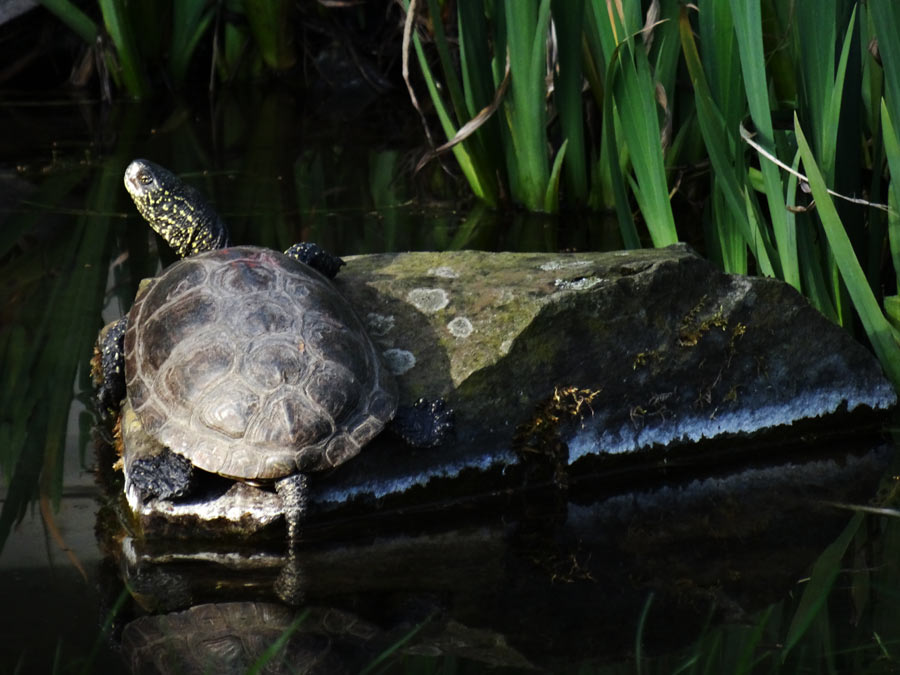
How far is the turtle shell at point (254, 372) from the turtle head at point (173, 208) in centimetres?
62

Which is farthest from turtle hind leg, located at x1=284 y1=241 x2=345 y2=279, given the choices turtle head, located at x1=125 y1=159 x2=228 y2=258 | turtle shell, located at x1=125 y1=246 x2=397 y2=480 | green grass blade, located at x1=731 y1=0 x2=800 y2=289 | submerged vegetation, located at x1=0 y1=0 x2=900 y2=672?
green grass blade, located at x1=731 y1=0 x2=800 y2=289

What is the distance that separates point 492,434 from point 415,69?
18.4 ft

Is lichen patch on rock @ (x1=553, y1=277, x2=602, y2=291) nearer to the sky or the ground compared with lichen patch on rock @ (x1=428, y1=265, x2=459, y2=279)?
nearer to the sky

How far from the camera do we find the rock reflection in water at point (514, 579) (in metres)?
2.33

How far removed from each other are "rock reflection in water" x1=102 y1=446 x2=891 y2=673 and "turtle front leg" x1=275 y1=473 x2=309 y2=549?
0.09m

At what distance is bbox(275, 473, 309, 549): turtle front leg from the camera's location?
2723 mm

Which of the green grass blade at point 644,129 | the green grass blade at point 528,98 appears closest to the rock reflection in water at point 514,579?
the green grass blade at point 644,129

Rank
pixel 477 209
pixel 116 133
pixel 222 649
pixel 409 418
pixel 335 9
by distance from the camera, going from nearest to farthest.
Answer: pixel 222 649
pixel 409 418
pixel 477 209
pixel 116 133
pixel 335 9

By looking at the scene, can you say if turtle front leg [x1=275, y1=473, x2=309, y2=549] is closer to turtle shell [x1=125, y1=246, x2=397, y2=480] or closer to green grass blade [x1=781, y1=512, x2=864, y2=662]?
turtle shell [x1=125, y1=246, x2=397, y2=480]

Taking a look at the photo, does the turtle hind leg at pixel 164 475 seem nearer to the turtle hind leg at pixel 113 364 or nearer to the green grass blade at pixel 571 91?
the turtle hind leg at pixel 113 364

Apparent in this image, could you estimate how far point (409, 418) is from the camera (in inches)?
115

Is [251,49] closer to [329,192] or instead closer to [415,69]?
[415,69]

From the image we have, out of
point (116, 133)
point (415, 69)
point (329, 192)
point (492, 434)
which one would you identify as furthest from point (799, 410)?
point (415, 69)

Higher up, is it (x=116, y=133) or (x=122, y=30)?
(x=122, y=30)
